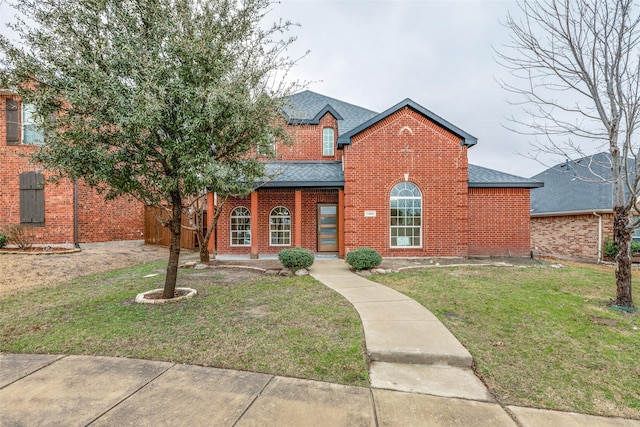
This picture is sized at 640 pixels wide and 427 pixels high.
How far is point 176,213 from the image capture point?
6.64 meters

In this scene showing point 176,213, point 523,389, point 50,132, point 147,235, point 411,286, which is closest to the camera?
point 523,389

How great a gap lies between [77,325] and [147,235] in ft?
44.7

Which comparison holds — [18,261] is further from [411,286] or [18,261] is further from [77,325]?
[411,286]

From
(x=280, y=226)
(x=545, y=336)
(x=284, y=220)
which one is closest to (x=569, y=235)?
(x=284, y=220)

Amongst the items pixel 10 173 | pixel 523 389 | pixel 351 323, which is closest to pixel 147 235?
pixel 10 173

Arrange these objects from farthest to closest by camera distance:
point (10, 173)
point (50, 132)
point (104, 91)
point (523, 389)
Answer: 1. point (10, 173)
2. point (50, 132)
3. point (104, 91)
4. point (523, 389)

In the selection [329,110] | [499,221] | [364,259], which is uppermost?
[329,110]

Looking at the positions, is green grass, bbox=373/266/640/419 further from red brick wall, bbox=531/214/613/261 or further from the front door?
red brick wall, bbox=531/214/613/261

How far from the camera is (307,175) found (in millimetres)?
13102

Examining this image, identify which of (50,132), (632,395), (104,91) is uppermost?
(104,91)

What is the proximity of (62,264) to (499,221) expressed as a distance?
16219mm

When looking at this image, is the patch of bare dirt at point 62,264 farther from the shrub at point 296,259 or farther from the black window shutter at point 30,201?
the shrub at point 296,259

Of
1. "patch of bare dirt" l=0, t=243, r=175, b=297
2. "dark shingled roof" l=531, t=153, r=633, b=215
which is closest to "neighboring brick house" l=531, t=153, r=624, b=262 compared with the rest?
"dark shingled roof" l=531, t=153, r=633, b=215

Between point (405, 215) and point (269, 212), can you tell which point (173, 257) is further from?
point (405, 215)
